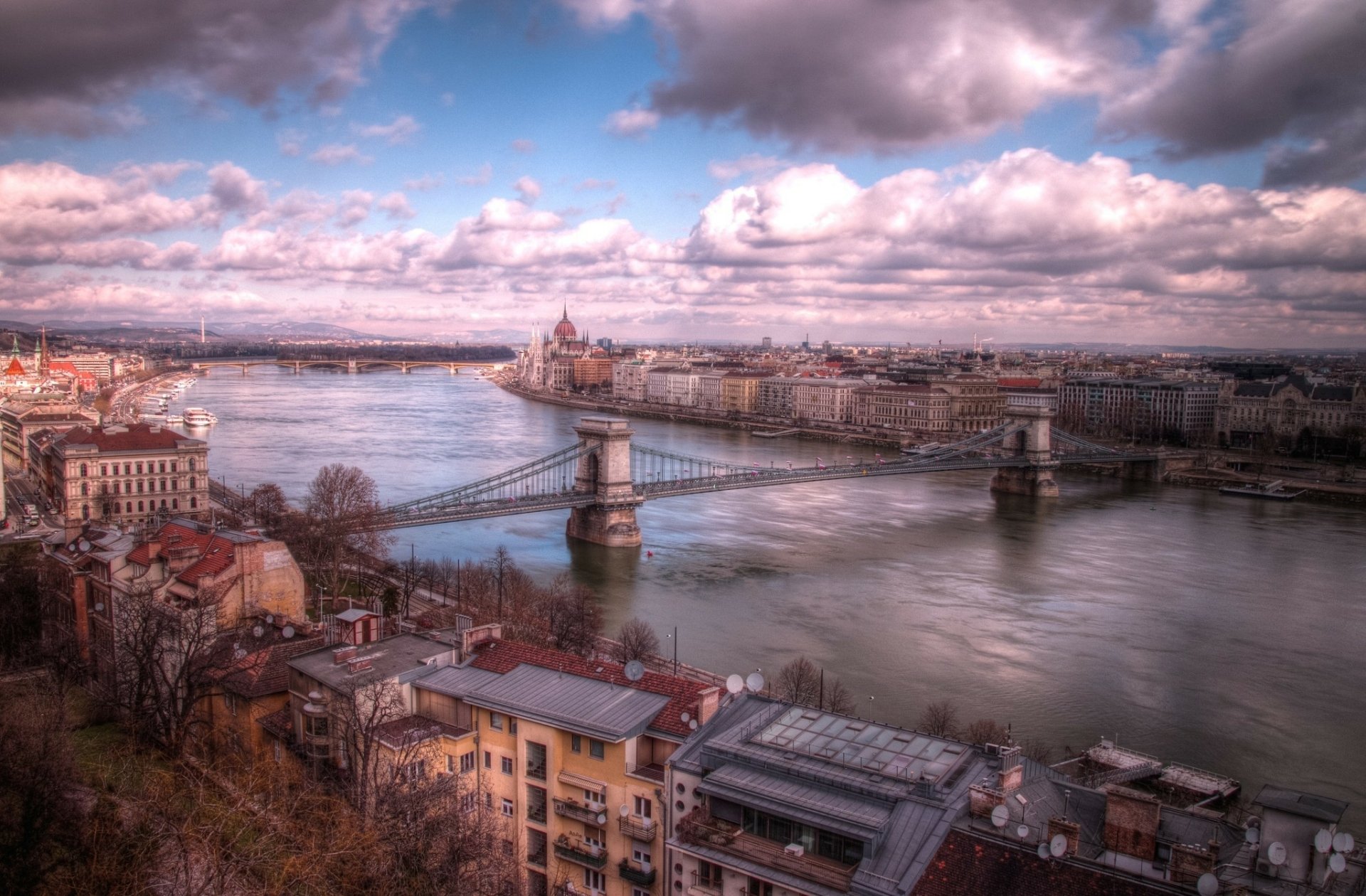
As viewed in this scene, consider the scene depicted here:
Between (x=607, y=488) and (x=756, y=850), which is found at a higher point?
(x=756, y=850)

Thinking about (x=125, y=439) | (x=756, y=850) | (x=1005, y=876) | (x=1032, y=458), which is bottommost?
(x=1032, y=458)

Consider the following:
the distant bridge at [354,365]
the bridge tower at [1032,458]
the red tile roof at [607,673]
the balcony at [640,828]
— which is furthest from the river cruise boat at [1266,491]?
the distant bridge at [354,365]

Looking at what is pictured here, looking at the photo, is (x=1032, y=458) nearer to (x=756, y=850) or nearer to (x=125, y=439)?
(x=125, y=439)

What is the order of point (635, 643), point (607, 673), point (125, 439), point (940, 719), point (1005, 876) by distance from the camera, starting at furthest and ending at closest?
point (125, 439) < point (635, 643) < point (940, 719) < point (607, 673) < point (1005, 876)

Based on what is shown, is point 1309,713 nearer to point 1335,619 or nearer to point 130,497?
point 1335,619

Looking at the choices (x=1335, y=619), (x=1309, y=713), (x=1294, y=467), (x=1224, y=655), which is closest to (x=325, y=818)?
(x=1309, y=713)

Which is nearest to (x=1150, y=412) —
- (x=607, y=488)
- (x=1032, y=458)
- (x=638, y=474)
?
(x=1032, y=458)
